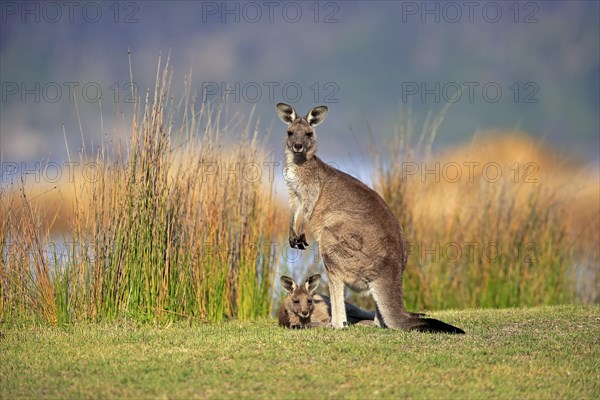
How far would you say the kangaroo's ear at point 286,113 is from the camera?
374 inches

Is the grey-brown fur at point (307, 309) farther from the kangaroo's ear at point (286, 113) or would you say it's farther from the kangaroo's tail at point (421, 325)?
the kangaroo's ear at point (286, 113)

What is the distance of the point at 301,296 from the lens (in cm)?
897

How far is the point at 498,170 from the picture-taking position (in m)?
13.6

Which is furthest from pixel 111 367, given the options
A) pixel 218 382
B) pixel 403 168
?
pixel 403 168

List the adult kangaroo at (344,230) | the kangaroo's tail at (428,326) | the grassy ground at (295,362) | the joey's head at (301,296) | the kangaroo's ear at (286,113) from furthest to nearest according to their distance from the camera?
the kangaroo's ear at (286,113) → the joey's head at (301,296) → the adult kangaroo at (344,230) → the kangaroo's tail at (428,326) → the grassy ground at (295,362)

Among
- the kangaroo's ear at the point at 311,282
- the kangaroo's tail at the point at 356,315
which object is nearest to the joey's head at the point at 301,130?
the kangaroo's ear at the point at 311,282

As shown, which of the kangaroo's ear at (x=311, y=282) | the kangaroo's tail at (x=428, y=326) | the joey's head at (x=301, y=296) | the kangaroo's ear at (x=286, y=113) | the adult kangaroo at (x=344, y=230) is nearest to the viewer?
the kangaroo's tail at (x=428, y=326)

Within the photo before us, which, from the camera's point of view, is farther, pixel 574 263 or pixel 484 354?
pixel 574 263

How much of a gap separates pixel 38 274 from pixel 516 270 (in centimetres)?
767

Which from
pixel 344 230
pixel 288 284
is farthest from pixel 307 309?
pixel 344 230

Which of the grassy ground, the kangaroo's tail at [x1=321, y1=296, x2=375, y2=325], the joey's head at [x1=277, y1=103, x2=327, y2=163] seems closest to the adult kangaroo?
the joey's head at [x1=277, y1=103, x2=327, y2=163]

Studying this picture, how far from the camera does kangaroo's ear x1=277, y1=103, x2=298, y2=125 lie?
9.51 meters

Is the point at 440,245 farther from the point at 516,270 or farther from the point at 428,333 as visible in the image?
the point at 428,333

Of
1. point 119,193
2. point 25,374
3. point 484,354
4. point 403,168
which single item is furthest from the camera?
point 403,168
